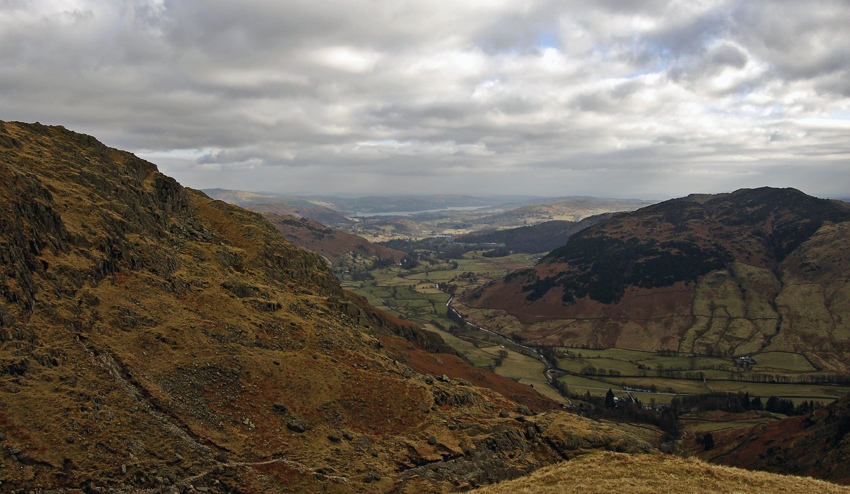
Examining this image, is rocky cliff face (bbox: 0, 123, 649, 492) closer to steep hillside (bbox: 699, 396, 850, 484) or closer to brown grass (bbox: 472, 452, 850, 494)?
brown grass (bbox: 472, 452, 850, 494)

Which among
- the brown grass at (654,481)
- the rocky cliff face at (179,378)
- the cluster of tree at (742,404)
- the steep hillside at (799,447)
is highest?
the rocky cliff face at (179,378)

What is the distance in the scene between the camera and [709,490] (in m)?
40.3

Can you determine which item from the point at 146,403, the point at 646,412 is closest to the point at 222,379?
the point at 146,403

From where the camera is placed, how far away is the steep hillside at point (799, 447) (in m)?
93.6

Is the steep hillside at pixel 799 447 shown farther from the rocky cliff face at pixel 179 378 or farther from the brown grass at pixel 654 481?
the rocky cliff face at pixel 179 378

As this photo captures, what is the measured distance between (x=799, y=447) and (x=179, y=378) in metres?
120

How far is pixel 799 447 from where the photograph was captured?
107m

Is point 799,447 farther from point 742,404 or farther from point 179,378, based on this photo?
point 179,378

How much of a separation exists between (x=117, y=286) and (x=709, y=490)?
58315mm

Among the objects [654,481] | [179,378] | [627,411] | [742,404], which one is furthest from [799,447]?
[179,378]

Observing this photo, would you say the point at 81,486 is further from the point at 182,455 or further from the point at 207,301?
the point at 207,301

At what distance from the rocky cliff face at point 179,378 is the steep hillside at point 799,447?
189 feet

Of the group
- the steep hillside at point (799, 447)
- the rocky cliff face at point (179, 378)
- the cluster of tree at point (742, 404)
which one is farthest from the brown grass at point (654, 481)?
the cluster of tree at point (742, 404)

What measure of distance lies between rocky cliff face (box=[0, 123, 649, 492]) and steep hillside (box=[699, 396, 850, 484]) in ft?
189
